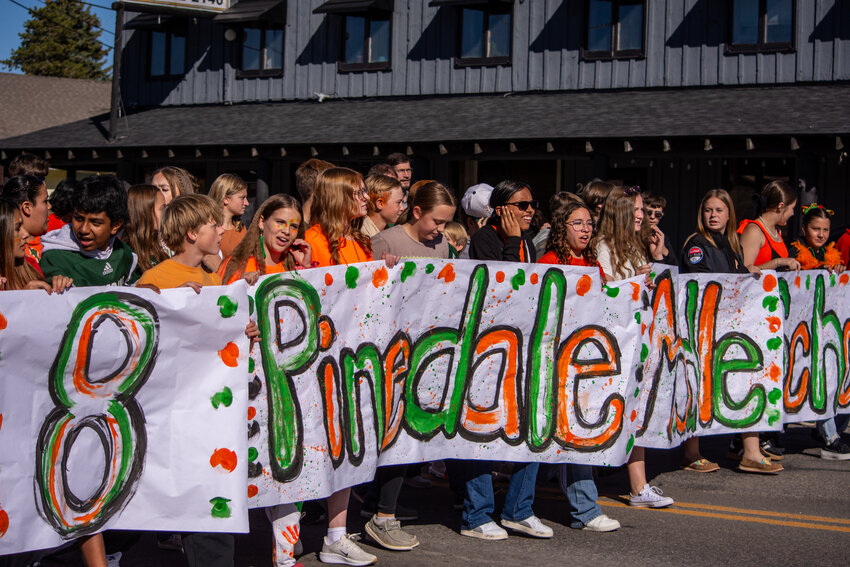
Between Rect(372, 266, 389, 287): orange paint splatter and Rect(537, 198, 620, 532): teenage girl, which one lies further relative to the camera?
Rect(537, 198, 620, 532): teenage girl

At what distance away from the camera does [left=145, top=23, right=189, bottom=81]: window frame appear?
79.0ft

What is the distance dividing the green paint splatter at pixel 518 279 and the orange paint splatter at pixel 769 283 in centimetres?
247

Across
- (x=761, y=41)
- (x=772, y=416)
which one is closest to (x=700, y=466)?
(x=772, y=416)

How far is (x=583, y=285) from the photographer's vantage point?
592 cm

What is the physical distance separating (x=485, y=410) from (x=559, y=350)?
0.55 m

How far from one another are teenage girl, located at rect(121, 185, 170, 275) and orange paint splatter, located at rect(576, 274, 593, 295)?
93.6 inches

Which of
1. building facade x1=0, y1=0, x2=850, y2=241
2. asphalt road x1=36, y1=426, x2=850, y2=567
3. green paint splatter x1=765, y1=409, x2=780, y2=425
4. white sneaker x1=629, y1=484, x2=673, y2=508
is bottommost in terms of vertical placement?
asphalt road x1=36, y1=426, x2=850, y2=567

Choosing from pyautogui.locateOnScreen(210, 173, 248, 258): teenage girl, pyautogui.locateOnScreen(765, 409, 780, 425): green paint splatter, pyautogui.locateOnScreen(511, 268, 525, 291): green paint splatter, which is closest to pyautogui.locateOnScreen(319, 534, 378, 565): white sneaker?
pyautogui.locateOnScreen(511, 268, 525, 291): green paint splatter

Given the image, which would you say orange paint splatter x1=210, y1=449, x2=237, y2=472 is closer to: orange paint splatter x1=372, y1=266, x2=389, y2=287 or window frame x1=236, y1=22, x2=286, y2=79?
orange paint splatter x1=372, y1=266, x2=389, y2=287

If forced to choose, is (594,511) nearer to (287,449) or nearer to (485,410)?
(485,410)

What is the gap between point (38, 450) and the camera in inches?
160

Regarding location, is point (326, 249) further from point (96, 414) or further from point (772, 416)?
point (772, 416)

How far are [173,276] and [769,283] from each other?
178 inches

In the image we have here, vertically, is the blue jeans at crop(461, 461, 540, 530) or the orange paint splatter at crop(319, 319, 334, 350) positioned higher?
the orange paint splatter at crop(319, 319, 334, 350)
